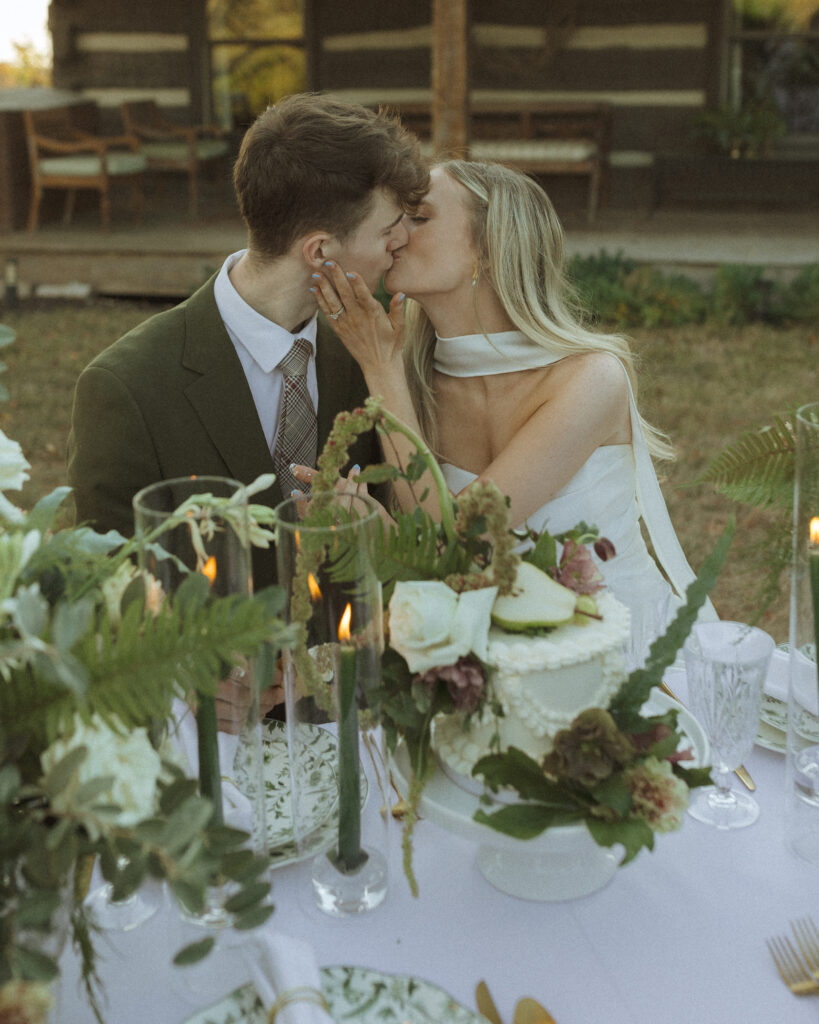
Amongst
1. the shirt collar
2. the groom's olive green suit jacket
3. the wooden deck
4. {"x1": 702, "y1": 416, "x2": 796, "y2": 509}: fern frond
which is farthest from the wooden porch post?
{"x1": 702, "y1": 416, "x2": 796, "y2": 509}: fern frond

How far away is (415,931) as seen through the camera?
3.92 feet

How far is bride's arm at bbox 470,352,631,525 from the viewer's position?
2521 mm

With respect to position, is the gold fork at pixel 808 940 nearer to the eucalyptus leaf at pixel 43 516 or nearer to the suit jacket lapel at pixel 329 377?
the eucalyptus leaf at pixel 43 516

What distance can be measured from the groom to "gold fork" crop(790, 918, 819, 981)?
1.41 meters

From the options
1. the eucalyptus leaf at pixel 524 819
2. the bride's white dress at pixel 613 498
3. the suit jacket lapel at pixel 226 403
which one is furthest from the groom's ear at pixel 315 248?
the eucalyptus leaf at pixel 524 819

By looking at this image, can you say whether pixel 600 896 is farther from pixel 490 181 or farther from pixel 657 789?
pixel 490 181

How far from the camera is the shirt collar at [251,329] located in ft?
8.06

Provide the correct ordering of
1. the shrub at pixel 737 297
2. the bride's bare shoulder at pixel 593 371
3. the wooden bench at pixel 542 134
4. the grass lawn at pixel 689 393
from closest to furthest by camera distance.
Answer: the bride's bare shoulder at pixel 593 371 → the grass lawn at pixel 689 393 → the shrub at pixel 737 297 → the wooden bench at pixel 542 134

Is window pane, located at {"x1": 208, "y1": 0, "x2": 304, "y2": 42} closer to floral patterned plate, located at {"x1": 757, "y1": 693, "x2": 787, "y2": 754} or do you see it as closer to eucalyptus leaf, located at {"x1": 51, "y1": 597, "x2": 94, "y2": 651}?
floral patterned plate, located at {"x1": 757, "y1": 693, "x2": 787, "y2": 754}

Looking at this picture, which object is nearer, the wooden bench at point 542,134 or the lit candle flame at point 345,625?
the lit candle flame at point 345,625

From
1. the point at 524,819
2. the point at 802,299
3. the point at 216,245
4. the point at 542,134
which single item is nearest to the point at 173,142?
the point at 216,245

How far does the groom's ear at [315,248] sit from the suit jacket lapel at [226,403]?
27cm

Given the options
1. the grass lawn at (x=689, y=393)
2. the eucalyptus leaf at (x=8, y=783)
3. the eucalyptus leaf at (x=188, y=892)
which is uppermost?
the eucalyptus leaf at (x=8, y=783)

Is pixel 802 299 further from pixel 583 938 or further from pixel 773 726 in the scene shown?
pixel 583 938
